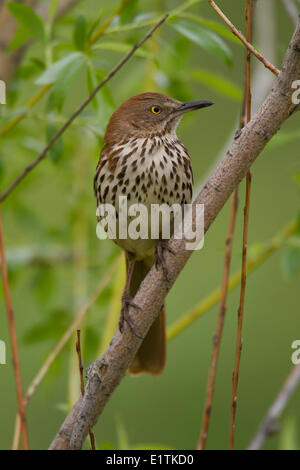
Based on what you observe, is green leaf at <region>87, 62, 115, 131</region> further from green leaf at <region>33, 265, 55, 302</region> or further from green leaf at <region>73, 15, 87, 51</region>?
green leaf at <region>33, 265, 55, 302</region>

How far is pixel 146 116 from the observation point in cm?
319

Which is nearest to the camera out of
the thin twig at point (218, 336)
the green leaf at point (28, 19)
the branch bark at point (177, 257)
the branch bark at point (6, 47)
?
the branch bark at point (177, 257)

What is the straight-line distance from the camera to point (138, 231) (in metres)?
2.99

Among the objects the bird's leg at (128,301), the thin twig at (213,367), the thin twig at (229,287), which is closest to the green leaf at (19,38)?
the bird's leg at (128,301)

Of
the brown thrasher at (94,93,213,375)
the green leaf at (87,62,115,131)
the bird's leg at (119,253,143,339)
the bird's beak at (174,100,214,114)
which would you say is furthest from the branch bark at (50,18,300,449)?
the bird's beak at (174,100,214,114)

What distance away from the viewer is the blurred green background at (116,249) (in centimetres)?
285

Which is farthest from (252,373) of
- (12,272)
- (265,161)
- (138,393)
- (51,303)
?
(12,272)

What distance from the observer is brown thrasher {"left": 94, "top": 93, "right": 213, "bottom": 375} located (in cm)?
292

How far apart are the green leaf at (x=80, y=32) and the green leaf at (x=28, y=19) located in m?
0.14

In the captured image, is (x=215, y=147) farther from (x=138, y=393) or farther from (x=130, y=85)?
(x=130, y=85)

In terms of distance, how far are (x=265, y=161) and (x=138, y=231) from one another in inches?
136

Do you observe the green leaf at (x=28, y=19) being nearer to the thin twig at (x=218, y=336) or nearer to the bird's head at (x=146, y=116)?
the bird's head at (x=146, y=116)

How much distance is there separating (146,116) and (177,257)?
46.4 inches

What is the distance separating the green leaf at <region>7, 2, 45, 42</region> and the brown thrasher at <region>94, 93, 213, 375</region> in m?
0.42
